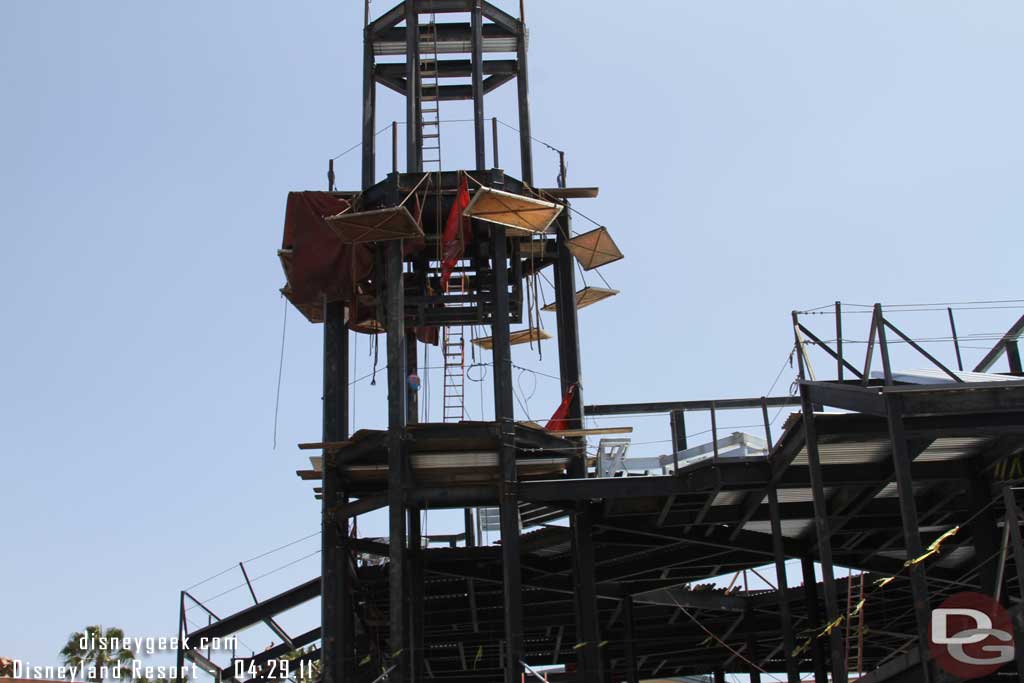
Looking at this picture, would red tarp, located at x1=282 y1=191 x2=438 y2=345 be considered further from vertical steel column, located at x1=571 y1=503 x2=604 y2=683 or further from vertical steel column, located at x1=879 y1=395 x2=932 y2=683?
vertical steel column, located at x1=879 y1=395 x2=932 y2=683

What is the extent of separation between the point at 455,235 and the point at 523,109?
15.1 feet

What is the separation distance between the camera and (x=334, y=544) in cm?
2497

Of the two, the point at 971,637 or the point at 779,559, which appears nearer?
the point at 971,637

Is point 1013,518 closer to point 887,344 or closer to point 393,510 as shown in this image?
point 887,344

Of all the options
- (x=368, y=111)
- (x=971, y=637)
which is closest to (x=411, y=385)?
(x=368, y=111)

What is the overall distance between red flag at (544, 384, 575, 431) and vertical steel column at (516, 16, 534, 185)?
4.93 m

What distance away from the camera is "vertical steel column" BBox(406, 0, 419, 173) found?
26.8 meters

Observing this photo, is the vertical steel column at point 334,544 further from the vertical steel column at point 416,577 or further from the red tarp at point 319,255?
the vertical steel column at point 416,577

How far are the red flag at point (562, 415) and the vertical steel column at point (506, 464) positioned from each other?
1973 millimetres

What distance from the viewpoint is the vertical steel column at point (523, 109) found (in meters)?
27.2

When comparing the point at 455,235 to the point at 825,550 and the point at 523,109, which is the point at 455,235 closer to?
the point at 523,109

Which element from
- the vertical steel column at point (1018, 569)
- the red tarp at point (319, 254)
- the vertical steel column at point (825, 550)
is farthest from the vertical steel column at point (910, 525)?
the red tarp at point (319, 254)

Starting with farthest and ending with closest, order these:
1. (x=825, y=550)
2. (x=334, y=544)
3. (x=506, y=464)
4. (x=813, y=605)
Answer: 1. (x=813, y=605)
2. (x=334, y=544)
3. (x=506, y=464)
4. (x=825, y=550)

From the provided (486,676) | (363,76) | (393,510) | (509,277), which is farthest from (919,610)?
(486,676)
